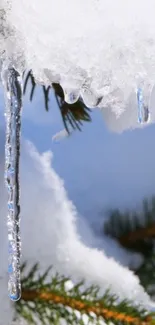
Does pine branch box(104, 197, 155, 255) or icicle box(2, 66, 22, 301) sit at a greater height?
pine branch box(104, 197, 155, 255)

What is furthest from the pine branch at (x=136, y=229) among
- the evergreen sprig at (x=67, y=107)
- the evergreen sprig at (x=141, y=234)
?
the evergreen sprig at (x=67, y=107)

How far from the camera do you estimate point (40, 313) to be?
1.33 ft

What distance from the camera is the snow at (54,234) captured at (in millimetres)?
495

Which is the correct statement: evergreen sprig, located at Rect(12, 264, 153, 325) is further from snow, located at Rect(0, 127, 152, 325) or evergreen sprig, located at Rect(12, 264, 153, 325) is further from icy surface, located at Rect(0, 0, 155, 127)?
icy surface, located at Rect(0, 0, 155, 127)

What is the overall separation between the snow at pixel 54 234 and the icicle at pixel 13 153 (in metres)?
0.23

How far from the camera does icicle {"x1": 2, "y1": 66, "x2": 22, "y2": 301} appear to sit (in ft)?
0.63

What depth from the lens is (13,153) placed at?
0.22 m

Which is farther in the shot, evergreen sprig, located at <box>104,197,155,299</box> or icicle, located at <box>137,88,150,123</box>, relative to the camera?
evergreen sprig, located at <box>104,197,155,299</box>

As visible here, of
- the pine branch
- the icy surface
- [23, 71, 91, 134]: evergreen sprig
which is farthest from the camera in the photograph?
the pine branch

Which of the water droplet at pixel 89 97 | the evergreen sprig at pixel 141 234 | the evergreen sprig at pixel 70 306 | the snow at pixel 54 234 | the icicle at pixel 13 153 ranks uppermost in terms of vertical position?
the evergreen sprig at pixel 141 234

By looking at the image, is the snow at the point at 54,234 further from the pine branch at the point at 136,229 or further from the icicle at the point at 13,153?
the icicle at the point at 13,153

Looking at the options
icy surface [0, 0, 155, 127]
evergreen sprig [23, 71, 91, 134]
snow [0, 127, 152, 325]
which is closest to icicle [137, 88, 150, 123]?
icy surface [0, 0, 155, 127]

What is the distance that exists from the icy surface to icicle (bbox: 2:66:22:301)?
0.02 metres

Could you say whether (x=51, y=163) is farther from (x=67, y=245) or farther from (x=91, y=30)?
(x=91, y=30)
